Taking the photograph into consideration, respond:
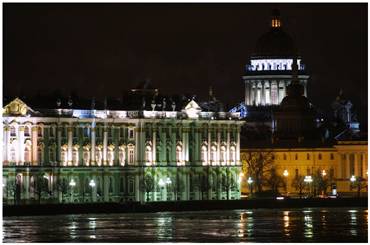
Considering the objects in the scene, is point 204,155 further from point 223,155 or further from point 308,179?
point 308,179

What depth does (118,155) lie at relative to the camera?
141m

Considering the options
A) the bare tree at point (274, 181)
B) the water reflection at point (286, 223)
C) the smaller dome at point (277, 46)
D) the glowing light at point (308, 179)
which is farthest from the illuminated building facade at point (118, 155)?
the smaller dome at point (277, 46)

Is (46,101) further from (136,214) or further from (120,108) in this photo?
(136,214)

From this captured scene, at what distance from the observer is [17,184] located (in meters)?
134

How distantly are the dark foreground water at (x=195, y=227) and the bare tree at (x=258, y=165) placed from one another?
40.0m

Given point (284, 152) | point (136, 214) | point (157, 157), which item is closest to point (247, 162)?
point (284, 152)

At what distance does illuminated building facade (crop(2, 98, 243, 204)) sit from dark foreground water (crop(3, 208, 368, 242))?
64.2ft

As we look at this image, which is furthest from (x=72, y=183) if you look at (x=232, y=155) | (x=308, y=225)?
(x=308, y=225)

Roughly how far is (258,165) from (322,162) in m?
15.1

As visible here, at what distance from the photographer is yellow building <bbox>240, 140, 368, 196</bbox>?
16888 cm

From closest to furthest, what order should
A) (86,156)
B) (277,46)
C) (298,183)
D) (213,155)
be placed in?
(86,156), (213,155), (298,183), (277,46)

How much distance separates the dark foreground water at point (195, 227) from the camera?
3524 inches

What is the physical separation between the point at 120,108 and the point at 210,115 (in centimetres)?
707

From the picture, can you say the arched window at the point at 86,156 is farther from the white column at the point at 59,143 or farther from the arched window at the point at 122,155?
the arched window at the point at 122,155
